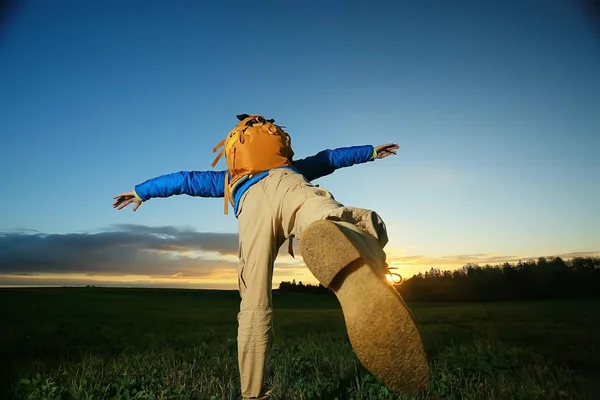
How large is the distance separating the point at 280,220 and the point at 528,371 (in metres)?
3.15

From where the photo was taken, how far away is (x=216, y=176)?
4.11 metres

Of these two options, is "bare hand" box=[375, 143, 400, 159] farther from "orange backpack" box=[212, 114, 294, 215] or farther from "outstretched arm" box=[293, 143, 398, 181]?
"orange backpack" box=[212, 114, 294, 215]

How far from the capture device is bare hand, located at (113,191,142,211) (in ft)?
14.8

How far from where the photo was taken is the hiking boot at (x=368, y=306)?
2299 mm

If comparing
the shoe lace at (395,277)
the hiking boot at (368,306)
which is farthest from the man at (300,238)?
the shoe lace at (395,277)

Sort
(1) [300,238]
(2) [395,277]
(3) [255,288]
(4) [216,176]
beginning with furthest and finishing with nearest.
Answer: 1. (4) [216,176]
2. (3) [255,288]
3. (2) [395,277]
4. (1) [300,238]

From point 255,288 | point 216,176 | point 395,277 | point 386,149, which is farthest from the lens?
point 386,149

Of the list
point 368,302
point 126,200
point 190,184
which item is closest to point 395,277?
point 368,302

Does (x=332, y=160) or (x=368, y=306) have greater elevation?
(x=332, y=160)

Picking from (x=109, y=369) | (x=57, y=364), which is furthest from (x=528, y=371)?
(x=57, y=364)

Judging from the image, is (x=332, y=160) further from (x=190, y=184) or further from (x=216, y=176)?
(x=190, y=184)

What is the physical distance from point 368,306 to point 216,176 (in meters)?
2.23

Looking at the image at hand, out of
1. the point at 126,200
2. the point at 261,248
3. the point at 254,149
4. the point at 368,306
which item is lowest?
the point at 368,306

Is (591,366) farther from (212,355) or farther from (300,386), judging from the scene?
(212,355)
